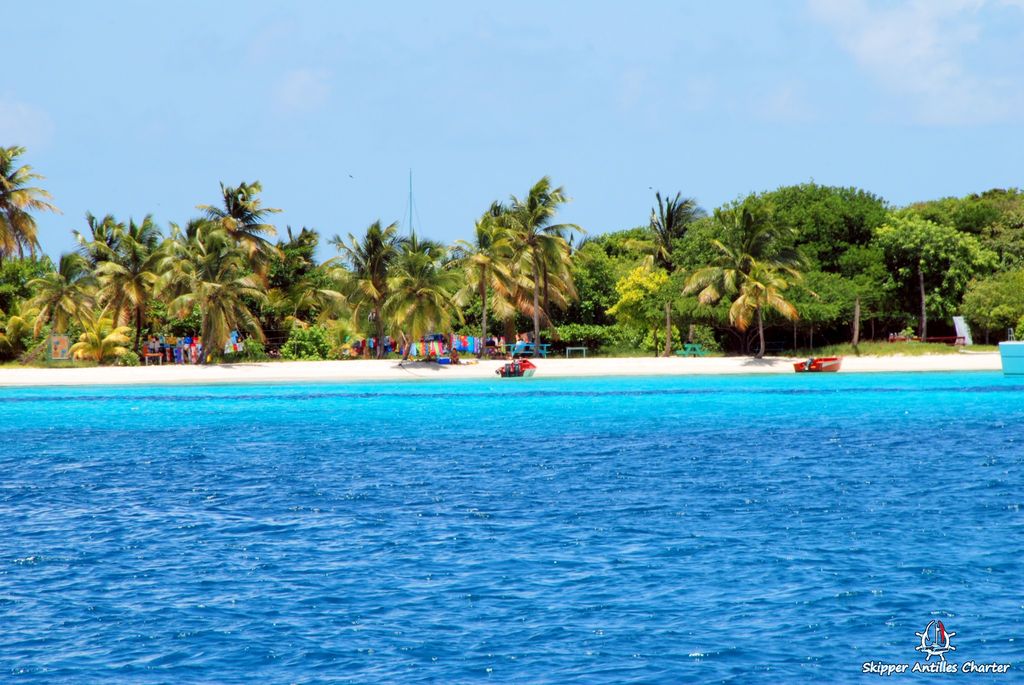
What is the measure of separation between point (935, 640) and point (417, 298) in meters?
43.7

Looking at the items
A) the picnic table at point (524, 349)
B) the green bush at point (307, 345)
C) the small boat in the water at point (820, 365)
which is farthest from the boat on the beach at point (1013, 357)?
the green bush at point (307, 345)

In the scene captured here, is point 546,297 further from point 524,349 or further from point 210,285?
point 210,285

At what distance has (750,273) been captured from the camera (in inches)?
2159

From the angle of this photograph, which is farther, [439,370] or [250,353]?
[250,353]

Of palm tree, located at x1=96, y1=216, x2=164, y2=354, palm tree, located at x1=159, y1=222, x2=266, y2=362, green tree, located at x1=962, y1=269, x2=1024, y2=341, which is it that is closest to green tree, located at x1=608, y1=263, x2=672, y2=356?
green tree, located at x1=962, y1=269, x2=1024, y2=341

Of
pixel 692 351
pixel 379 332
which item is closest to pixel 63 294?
pixel 379 332

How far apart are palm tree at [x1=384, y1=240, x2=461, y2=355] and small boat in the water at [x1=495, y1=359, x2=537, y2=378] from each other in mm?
3465

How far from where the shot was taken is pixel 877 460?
2145cm

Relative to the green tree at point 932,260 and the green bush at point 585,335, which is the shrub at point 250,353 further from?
the green tree at point 932,260

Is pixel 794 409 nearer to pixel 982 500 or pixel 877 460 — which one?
pixel 877 460

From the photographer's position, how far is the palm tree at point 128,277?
55344 mm

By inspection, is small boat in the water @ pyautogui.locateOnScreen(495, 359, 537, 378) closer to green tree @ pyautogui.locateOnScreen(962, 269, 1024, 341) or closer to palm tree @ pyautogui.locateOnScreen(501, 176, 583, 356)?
palm tree @ pyautogui.locateOnScreen(501, 176, 583, 356)

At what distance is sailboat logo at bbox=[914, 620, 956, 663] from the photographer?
29.6 feet

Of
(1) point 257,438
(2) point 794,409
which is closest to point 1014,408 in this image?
(2) point 794,409
